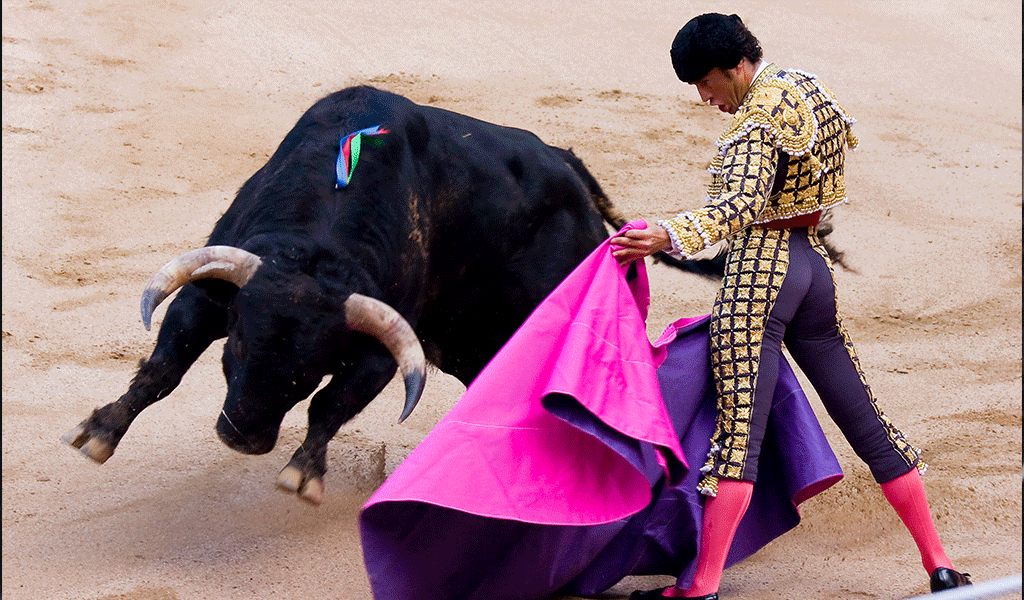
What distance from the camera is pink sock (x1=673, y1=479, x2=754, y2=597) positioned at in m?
2.49

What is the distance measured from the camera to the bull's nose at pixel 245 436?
2719 millimetres

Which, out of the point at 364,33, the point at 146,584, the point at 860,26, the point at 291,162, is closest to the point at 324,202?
the point at 291,162

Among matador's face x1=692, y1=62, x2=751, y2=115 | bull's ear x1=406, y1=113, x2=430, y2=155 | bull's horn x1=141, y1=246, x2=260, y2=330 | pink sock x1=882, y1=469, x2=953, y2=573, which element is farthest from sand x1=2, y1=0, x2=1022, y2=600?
matador's face x1=692, y1=62, x2=751, y2=115

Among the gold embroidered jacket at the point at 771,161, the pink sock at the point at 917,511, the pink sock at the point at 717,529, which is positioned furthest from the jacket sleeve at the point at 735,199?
the pink sock at the point at 917,511

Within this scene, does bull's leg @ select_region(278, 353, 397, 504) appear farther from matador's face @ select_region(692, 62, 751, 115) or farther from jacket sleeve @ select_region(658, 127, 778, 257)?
matador's face @ select_region(692, 62, 751, 115)

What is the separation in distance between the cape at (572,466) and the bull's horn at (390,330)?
357 millimetres

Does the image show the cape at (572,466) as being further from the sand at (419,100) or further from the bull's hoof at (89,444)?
the bull's hoof at (89,444)

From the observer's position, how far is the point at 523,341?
247 centimetres

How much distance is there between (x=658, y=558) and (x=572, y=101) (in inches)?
201

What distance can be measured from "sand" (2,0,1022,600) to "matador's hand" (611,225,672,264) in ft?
3.34

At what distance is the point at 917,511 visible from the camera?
2582 millimetres

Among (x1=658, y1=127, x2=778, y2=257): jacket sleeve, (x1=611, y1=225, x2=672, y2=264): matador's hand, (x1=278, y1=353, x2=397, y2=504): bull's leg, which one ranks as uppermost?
(x1=658, y1=127, x2=778, y2=257): jacket sleeve

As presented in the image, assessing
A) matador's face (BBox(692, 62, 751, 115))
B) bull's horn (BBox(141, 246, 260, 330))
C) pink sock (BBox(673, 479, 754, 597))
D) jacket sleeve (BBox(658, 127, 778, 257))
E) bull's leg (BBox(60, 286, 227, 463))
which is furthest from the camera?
bull's leg (BBox(60, 286, 227, 463))

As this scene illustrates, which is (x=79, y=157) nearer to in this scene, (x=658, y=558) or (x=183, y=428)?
(x=183, y=428)
